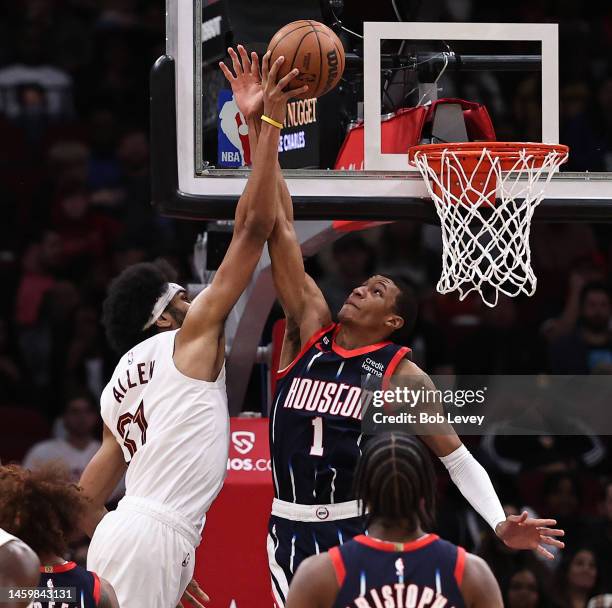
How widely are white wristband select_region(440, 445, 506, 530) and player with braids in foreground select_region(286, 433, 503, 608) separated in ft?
4.28

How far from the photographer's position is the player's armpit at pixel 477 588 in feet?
12.2

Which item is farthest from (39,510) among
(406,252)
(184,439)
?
(406,252)

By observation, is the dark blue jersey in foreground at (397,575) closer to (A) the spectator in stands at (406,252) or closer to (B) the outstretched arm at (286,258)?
(B) the outstretched arm at (286,258)

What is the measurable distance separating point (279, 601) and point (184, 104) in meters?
1.97

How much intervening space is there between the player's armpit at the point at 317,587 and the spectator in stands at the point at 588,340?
18.3ft

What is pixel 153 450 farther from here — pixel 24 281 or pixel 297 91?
pixel 24 281

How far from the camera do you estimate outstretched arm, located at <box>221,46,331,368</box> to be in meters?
5.11

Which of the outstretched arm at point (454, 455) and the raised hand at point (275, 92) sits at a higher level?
the raised hand at point (275, 92)

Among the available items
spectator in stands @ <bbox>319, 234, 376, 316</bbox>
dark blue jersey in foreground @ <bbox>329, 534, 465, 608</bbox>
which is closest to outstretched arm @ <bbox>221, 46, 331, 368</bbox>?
dark blue jersey in foreground @ <bbox>329, 534, 465, 608</bbox>

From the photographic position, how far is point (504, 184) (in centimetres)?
542

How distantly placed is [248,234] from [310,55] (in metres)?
0.69

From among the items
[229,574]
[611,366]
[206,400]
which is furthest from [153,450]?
[611,366]

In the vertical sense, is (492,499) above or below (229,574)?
above

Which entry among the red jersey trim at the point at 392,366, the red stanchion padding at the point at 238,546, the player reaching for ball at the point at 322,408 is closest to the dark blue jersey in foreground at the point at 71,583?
the player reaching for ball at the point at 322,408
